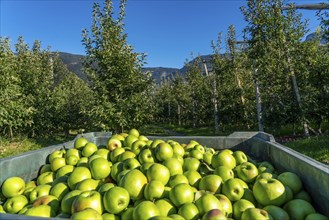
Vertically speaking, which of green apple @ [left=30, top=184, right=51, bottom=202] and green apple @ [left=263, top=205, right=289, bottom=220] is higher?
green apple @ [left=30, top=184, right=51, bottom=202]

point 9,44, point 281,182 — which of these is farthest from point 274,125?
point 9,44

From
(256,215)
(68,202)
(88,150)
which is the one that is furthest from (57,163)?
(256,215)

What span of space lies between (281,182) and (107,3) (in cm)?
1134

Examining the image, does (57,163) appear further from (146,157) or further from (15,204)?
(146,157)

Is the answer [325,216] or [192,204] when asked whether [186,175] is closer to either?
[192,204]

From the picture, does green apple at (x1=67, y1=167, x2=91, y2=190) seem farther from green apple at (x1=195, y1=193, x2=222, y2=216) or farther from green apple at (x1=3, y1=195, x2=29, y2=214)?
green apple at (x1=195, y1=193, x2=222, y2=216)

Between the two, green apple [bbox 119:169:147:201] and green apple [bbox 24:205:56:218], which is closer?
green apple [bbox 24:205:56:218]

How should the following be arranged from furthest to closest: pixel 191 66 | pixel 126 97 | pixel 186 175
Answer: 1. pixel 191 66
2. pixel 126 97
3. pixel 186 175

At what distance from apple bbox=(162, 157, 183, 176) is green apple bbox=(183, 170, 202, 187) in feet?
0.26

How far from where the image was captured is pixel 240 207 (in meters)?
1.96

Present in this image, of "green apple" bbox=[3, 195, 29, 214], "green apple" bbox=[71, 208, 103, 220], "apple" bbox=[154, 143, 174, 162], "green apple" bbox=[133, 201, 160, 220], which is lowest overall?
"green apple" bbox=[3, 195, 29, 214]

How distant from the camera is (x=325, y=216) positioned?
180 cm

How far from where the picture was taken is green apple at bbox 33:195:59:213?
6.90 feet

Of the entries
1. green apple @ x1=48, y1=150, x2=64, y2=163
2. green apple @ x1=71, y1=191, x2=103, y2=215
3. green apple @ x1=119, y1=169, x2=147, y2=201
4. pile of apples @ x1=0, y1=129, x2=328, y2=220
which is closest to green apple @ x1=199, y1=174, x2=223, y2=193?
pile of apples @ x1=0, y1=129, x2=328, y2=220
